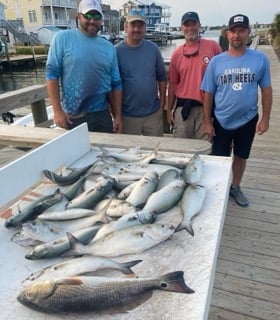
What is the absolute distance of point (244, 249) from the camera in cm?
245

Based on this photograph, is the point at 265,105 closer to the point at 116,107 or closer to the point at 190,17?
the point at 190,17

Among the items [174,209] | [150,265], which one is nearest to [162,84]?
A: [174,209]

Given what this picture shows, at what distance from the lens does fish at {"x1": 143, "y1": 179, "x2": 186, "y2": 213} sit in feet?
4.58

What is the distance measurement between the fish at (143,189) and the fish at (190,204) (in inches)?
6.2

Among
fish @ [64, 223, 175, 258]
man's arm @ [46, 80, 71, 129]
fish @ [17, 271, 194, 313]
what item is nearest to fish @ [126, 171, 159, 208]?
fish @ [64, 223, 175, 258]

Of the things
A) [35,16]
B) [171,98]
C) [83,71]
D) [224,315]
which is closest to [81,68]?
[83,71]

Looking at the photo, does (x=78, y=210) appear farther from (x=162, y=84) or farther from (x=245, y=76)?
(x=162, y=84)

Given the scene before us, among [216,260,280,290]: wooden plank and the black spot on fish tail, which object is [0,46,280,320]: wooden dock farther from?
the black spot on fish tail

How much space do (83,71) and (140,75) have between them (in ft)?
1.82

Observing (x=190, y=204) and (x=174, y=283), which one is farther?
(x=190, y=204)

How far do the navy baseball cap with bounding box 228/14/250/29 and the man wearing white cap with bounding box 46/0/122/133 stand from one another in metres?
0.98

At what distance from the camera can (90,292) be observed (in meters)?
0.94

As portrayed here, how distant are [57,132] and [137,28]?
115 cm

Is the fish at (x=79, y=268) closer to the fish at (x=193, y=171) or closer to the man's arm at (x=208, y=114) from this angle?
the fish at (x=193, y=171)
